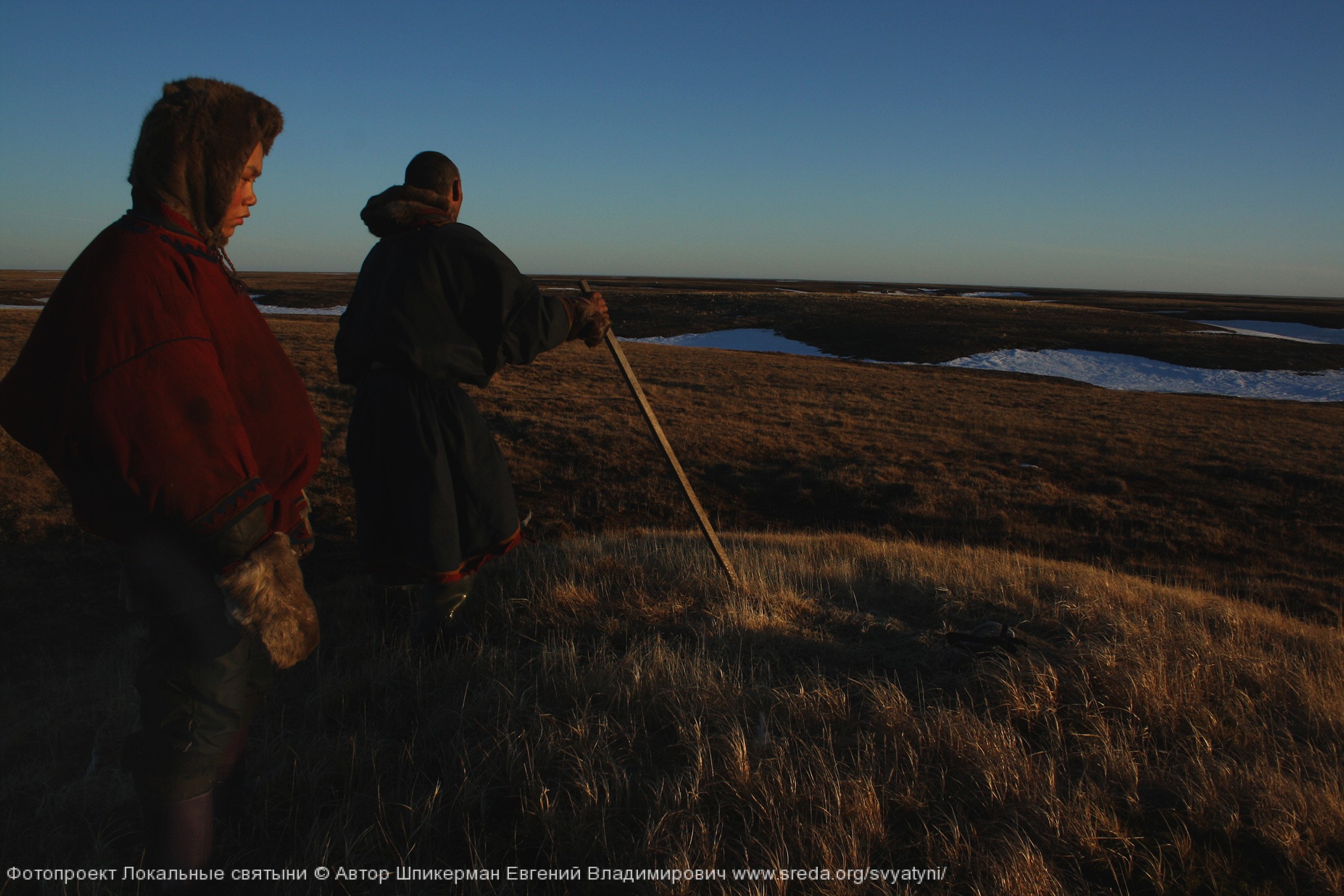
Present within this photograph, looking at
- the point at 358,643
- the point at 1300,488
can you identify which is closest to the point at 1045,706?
the point at 358,643

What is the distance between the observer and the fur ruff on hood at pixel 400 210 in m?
2.61

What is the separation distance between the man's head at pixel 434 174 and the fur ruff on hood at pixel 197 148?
109 centimetres

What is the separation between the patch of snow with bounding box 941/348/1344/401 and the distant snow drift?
0.02 metres

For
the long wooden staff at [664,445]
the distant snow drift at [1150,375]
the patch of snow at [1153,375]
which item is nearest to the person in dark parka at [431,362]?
the long wooden staff at [664,445]

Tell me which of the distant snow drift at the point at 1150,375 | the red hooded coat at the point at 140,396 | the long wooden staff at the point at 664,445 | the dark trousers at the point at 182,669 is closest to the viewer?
the red hooded coat at the point at 140,396

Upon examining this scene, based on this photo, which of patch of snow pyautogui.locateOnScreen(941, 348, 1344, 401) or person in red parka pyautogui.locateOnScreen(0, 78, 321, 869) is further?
patch of snow pyautogui.locateOnScreen(941, 348, 1344, 401)

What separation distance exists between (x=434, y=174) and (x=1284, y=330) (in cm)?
6452

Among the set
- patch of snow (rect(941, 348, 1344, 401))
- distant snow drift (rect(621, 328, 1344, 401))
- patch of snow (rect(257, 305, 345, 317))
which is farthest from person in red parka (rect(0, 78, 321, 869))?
patch of snow (rect(257, 305, 345, 317))

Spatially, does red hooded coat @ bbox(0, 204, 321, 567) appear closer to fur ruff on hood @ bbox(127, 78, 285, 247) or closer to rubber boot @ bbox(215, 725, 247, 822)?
fur ruff on hood @ bbox(127, 78, 285, 247)

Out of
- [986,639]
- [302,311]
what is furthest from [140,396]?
[302,311]

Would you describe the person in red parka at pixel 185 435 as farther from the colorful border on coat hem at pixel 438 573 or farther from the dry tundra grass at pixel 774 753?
the colorful border on coat hem at pixel 438 573

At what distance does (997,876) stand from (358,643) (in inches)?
101

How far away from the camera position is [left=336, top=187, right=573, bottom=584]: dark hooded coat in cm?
253

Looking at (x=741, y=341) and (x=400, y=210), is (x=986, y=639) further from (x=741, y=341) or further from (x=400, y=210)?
(x=741, y=341)
